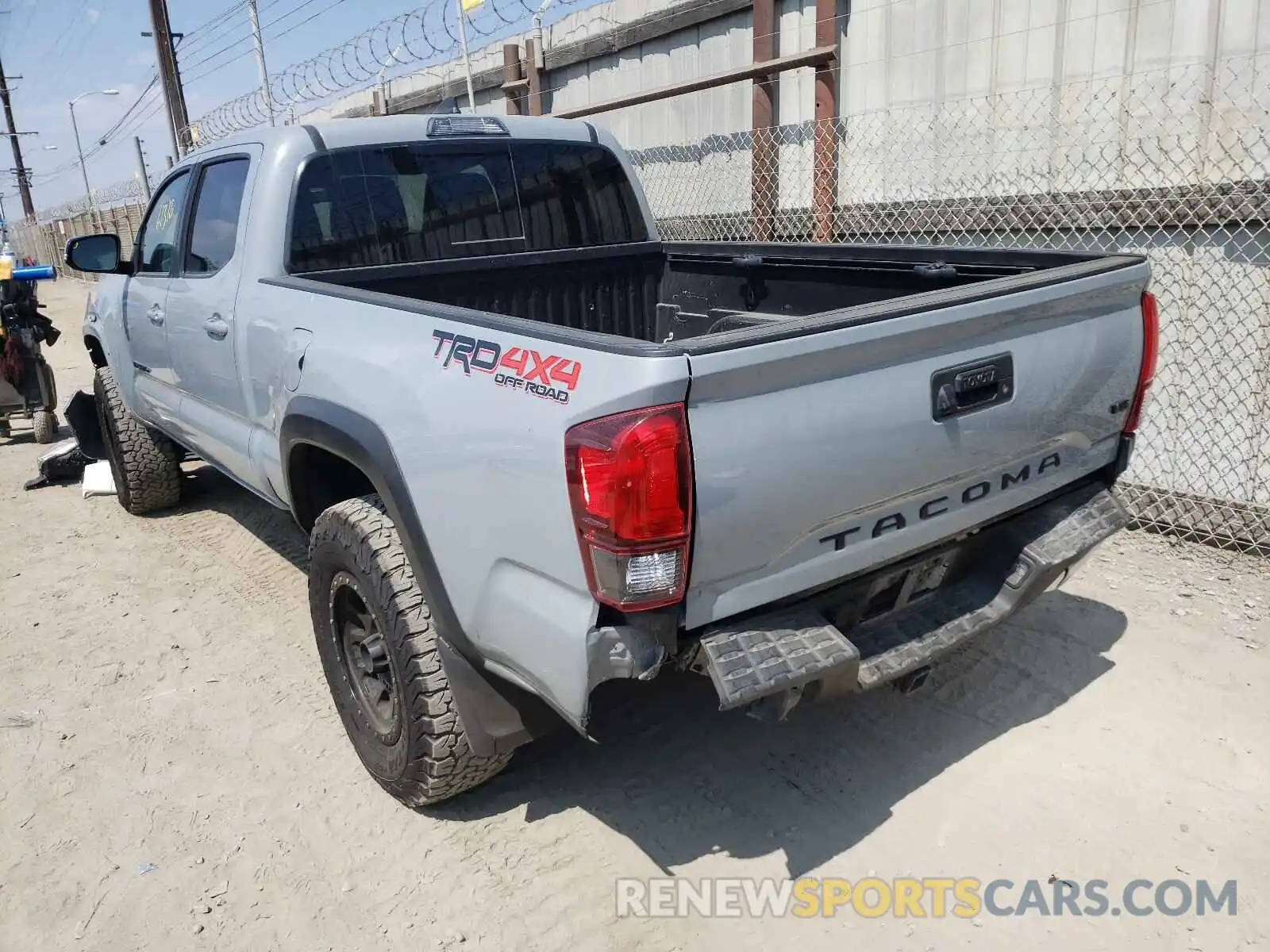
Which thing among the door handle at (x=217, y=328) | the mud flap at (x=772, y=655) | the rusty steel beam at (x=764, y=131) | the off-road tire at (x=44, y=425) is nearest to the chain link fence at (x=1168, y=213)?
the rusty steel beam at (x=764, y=131)

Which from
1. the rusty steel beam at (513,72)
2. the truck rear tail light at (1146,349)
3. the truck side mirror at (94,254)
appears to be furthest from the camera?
the rusty steel beam at (513,72)

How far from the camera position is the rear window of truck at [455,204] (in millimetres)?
3580

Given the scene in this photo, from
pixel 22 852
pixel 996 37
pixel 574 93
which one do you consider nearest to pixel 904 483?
pixel 22 852

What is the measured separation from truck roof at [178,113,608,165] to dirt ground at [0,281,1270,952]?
2.07 metres

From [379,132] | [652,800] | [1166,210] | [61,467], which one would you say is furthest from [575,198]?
[61,467]

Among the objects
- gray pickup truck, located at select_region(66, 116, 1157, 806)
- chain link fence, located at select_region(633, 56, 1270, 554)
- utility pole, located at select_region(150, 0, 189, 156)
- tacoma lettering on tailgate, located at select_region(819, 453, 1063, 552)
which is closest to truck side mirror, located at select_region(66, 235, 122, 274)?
gray pickup truck, located at select_region(66, 116, 1157, 806)

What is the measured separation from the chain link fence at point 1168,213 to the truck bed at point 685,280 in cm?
175

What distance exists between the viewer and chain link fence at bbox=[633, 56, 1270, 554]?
168 inches

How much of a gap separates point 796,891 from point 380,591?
142cm

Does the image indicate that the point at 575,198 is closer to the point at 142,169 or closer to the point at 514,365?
the point at 514,365

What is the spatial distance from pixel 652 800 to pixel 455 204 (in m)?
2.51

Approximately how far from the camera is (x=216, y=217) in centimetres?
395

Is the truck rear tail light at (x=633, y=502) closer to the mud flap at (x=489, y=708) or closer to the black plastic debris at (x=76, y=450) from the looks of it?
the mud flap at (x=489, y=708)

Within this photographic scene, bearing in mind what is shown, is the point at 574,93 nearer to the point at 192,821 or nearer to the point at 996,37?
the point at 996,37
